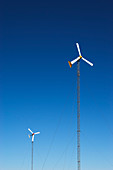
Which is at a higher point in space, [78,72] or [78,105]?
[78,72]

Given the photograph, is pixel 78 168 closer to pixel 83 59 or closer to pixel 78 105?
pixel 78 105

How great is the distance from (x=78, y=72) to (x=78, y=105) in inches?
326

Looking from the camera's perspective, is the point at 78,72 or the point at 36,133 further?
the point at 36,133

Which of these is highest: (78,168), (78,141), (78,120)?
(78,120)

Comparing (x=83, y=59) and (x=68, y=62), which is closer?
(x=68, y=62)

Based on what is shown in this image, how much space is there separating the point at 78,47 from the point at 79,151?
27417 millimetres

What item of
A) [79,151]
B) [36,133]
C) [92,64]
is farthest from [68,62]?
[36,133]

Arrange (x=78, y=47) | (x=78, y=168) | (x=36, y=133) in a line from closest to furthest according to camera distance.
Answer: (x=78, y=168) → (x=78, y=47) → (x=36, y=133)

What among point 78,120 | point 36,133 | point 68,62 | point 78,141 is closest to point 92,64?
point 68,62

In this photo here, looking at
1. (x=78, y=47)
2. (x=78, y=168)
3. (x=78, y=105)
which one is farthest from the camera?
(x=78, y=47)

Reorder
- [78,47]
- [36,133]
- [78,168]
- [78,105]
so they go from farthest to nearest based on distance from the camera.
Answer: [36,133] → [78,47] → [78,105] → [78,168]

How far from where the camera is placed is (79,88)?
261 ft

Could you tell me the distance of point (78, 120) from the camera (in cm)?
7700

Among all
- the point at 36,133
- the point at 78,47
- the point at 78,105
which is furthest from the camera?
the point at 36,133
